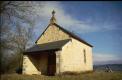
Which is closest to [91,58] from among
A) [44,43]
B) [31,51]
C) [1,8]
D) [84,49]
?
[84,49]

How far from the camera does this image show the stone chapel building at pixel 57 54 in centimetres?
2509

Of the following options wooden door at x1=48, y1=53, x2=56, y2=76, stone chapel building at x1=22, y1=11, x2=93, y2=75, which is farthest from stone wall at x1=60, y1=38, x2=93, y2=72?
wooden door at x1=48, y1=53, x2=56, y2=76

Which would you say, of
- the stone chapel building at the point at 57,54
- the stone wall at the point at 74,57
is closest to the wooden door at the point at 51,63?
the stone chapel building at the point at 57,54

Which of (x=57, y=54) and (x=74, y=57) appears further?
(x=74, y=57)

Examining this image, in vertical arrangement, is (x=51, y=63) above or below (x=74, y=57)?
A: below

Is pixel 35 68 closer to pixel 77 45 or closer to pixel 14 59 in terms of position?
pixel 77 45

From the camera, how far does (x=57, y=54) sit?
968 inches

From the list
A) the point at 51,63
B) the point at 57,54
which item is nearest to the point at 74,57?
the point at 57,54

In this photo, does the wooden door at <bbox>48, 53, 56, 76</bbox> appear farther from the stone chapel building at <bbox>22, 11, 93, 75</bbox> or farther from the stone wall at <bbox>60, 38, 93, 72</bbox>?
the stone wall at <bbox>60, 38, 93, 72</bbox>

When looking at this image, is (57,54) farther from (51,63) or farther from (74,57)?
(51,63)

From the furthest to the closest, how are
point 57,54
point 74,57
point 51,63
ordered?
1. point 51,63
2. point 74,57
3. point 57,54

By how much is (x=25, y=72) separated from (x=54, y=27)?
8.05 meters

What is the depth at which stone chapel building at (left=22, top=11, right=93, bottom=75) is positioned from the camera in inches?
988

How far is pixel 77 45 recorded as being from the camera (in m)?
28.0
